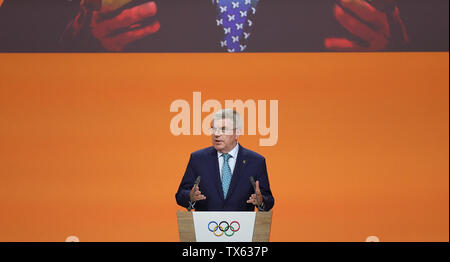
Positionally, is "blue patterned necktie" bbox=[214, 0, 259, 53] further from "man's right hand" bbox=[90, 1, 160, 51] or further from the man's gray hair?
the man's gray hair

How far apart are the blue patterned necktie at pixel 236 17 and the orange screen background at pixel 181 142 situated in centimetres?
26

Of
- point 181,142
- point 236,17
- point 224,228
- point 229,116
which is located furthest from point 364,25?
point 224,228

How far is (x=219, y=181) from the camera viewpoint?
10.8ft

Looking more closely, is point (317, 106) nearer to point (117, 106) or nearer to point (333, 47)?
point (333, 47)

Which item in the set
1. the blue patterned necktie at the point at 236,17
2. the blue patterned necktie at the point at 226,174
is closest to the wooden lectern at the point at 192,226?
the blue patterned necktie at the point at 226,174

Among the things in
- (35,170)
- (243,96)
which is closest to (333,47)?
(243,96)

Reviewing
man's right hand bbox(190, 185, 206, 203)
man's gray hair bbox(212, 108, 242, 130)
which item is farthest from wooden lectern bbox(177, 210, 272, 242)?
man's gray hair bbox(212, 108, 242, 130)

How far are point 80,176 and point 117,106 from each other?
0.68 meters

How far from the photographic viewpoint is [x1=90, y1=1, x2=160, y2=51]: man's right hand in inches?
190

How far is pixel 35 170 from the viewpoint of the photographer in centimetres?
512

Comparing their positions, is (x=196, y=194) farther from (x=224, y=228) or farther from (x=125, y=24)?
(x=125, y=24)

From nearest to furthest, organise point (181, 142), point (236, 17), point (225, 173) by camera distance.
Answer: point (225, 173) < point (236, 17) < point (181, 142)

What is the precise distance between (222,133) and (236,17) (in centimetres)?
185

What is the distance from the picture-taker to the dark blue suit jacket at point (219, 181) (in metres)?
3.26
